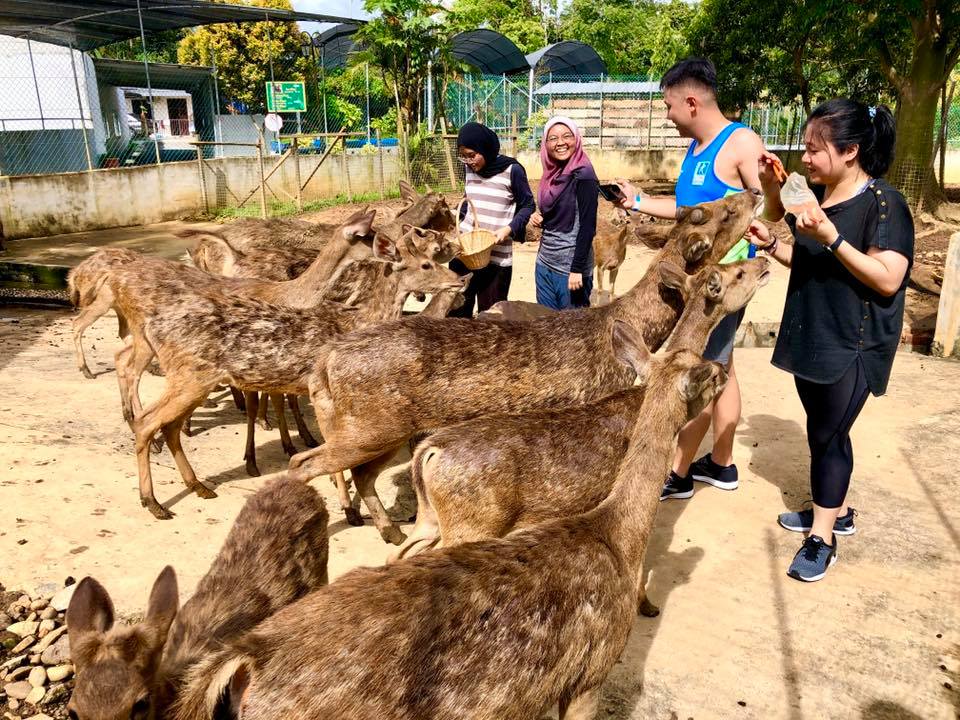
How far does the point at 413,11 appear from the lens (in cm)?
2102

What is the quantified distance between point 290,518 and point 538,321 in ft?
6.88

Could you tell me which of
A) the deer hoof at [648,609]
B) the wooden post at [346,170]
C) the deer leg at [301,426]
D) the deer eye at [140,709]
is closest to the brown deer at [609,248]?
the deer leg at [301,426]

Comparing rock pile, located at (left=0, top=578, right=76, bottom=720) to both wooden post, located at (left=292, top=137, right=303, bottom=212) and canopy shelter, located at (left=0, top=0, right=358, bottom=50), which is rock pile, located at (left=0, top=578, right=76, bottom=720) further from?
canopy shelter, located at (left=0, top=0, right=358, bottom=50)

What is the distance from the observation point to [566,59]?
116 ft

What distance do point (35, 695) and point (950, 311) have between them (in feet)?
26.0

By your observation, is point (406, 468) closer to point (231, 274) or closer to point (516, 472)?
point (516, 472)

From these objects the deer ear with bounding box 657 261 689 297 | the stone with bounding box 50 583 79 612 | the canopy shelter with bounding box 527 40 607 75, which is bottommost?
the stone with bounding box 50 583 79 612

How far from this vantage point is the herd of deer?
96.8 inches

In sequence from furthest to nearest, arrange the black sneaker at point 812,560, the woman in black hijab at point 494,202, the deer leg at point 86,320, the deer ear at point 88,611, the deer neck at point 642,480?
the deer leg at point 86,320 → the woman in black hijab at point 494,202 → the black sneaker at point 812,560 → the deer neck at point 642,480 → the deer ear at point 88,611

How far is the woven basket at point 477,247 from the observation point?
6.32 meters

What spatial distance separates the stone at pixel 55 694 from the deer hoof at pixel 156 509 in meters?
1.41

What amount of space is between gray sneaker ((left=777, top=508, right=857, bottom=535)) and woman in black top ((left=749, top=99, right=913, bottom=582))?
1.07 feet

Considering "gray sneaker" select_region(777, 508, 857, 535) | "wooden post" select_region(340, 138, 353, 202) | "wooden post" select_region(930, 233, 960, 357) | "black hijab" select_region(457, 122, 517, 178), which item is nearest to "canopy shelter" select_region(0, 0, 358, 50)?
"wooden post" select_region(340, 138, 353, 202)

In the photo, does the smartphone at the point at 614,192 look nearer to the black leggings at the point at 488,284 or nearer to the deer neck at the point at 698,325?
the deer neck at the point at 698,325
